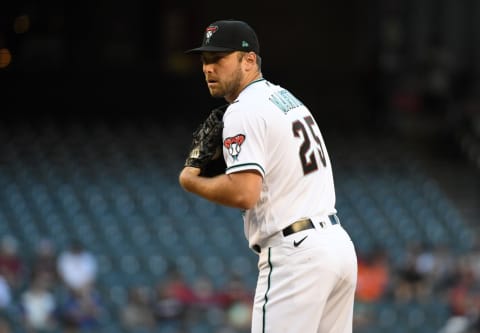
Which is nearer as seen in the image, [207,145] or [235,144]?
[235,144]

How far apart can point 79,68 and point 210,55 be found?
45.4 feet

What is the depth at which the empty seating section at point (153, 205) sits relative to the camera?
1179 centimetres

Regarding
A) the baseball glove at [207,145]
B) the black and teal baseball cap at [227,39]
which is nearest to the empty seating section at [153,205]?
the baseball glove at [207,145]

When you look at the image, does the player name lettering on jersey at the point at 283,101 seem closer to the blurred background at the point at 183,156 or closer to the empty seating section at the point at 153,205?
the blurred background at the point at 183,156

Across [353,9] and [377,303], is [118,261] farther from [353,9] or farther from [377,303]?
[353,9]

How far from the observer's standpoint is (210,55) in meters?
3.61

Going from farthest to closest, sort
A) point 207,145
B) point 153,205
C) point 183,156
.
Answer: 1. point 183,156
2. point 153,205
3. point 207,145

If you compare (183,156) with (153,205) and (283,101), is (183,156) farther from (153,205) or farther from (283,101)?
(283,101)

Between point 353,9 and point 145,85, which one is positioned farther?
point 353,9

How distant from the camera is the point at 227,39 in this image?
3.57m

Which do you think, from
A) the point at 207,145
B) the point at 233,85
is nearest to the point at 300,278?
the point at 207,145

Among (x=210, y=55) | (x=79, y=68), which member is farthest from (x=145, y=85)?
(x=210, y=55)

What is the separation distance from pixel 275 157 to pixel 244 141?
145mm

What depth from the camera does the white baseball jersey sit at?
11.4 feet
